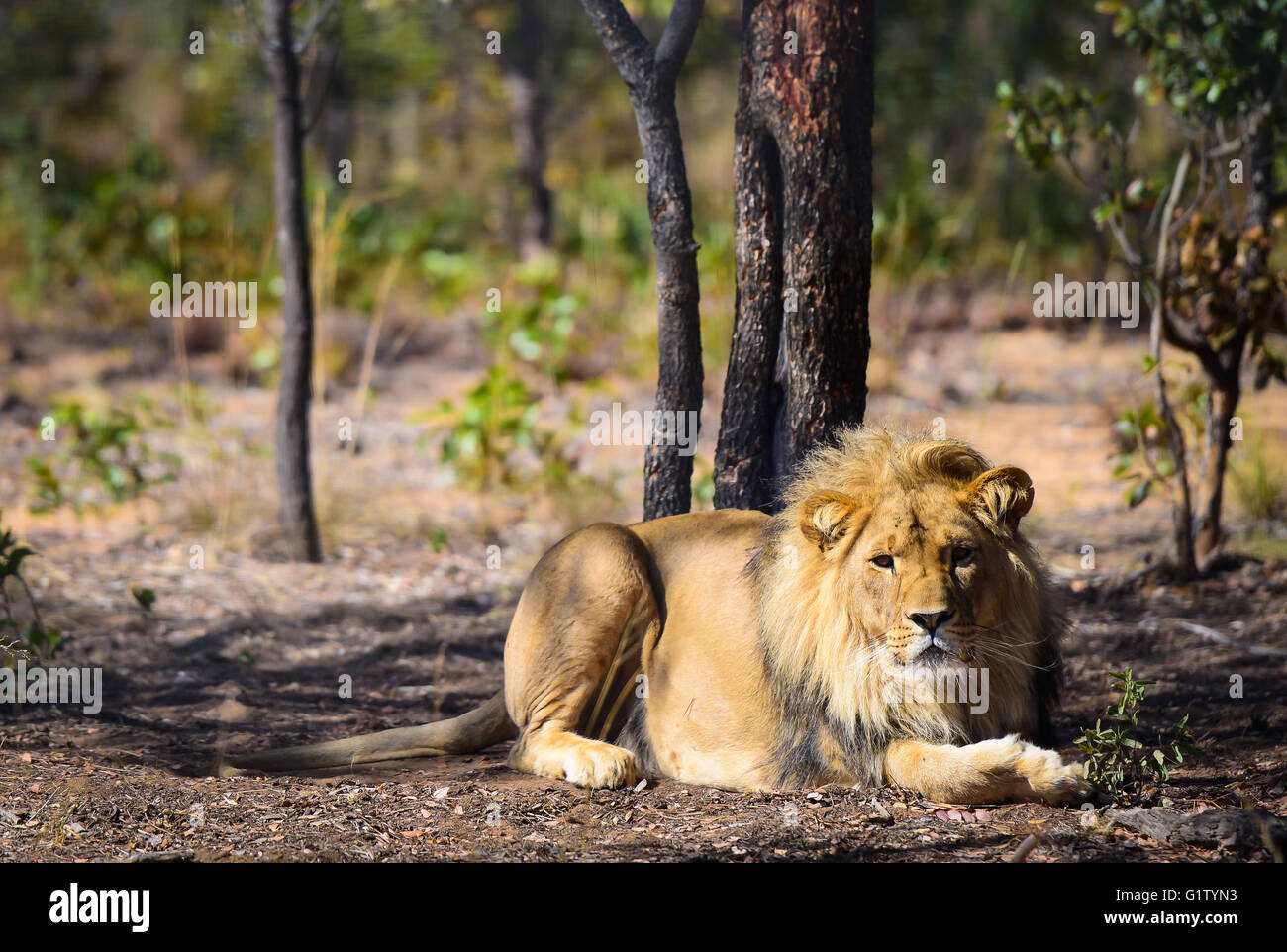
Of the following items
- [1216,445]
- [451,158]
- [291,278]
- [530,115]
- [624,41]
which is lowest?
[1216,445]

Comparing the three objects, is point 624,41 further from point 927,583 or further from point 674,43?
point 927,583

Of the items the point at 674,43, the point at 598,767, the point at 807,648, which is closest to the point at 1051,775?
the point at 807,648

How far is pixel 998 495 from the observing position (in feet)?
12.6

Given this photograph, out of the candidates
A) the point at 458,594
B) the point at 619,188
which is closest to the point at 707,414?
the point at 458,594

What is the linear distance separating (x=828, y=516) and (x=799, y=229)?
1.32m

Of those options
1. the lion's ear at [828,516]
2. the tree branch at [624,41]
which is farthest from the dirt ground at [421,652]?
the tree branch at [624,41]

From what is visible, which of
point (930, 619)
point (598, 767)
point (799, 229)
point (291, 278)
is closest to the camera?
point (930, 619)

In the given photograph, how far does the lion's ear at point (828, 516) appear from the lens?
3.90 meters

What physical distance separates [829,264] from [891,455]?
1041 millimetres

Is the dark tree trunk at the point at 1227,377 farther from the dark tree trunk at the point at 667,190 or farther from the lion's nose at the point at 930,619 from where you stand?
the lion's nose at the point at 930,619

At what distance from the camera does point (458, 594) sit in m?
7.20

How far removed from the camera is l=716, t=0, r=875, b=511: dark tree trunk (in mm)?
4742

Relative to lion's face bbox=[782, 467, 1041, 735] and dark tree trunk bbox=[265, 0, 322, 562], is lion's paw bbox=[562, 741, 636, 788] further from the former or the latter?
dark tree trunk bbox=[265, 0, 322, 562]

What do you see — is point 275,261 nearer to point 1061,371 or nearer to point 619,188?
point 619,188
